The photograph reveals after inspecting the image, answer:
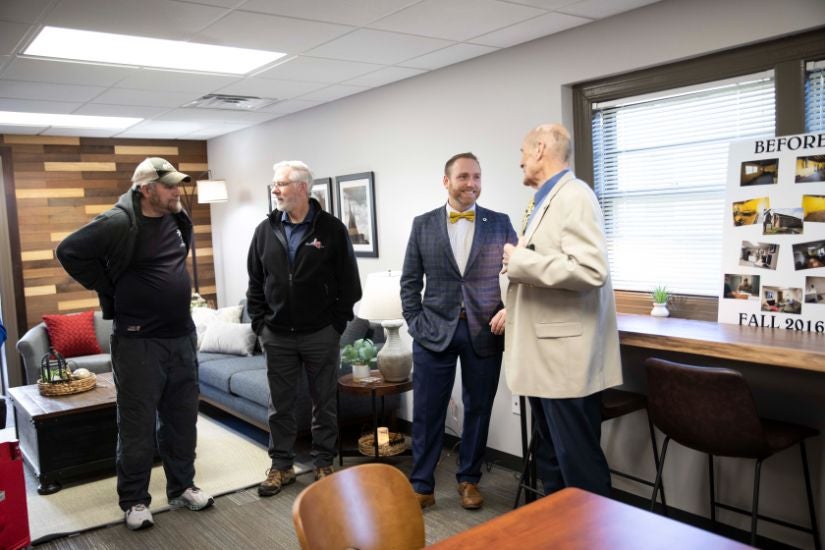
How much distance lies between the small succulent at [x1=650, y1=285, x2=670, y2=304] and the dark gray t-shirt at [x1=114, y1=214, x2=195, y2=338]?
89.1 inches

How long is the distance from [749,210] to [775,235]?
0.15 m

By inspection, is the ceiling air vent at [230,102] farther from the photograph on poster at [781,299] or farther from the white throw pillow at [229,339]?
the photograph on poster at [781,299]

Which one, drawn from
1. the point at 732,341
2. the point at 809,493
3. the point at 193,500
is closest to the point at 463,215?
the point at 732,341

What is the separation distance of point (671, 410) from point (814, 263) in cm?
77

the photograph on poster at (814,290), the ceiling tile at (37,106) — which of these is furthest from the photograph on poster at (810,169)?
the ceiling tile at (37,106)

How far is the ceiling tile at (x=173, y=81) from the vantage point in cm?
417

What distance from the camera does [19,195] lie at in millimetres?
6285

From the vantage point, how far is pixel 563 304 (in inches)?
101

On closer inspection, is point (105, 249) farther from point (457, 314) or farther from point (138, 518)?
point (457, 314)

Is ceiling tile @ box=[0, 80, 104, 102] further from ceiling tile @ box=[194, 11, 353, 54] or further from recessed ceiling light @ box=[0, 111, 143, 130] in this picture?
ceiling tile @ box=[194, 11, 353, 54]

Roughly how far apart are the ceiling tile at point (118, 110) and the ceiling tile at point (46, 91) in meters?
0.31

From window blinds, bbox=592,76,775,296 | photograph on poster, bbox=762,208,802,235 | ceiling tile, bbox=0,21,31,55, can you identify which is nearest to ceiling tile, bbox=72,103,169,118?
ceiling tile, bbox=0,21,31,55

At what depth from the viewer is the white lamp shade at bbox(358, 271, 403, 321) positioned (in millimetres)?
3818

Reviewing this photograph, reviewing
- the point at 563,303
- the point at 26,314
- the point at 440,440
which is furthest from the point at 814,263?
the point at 26,314
